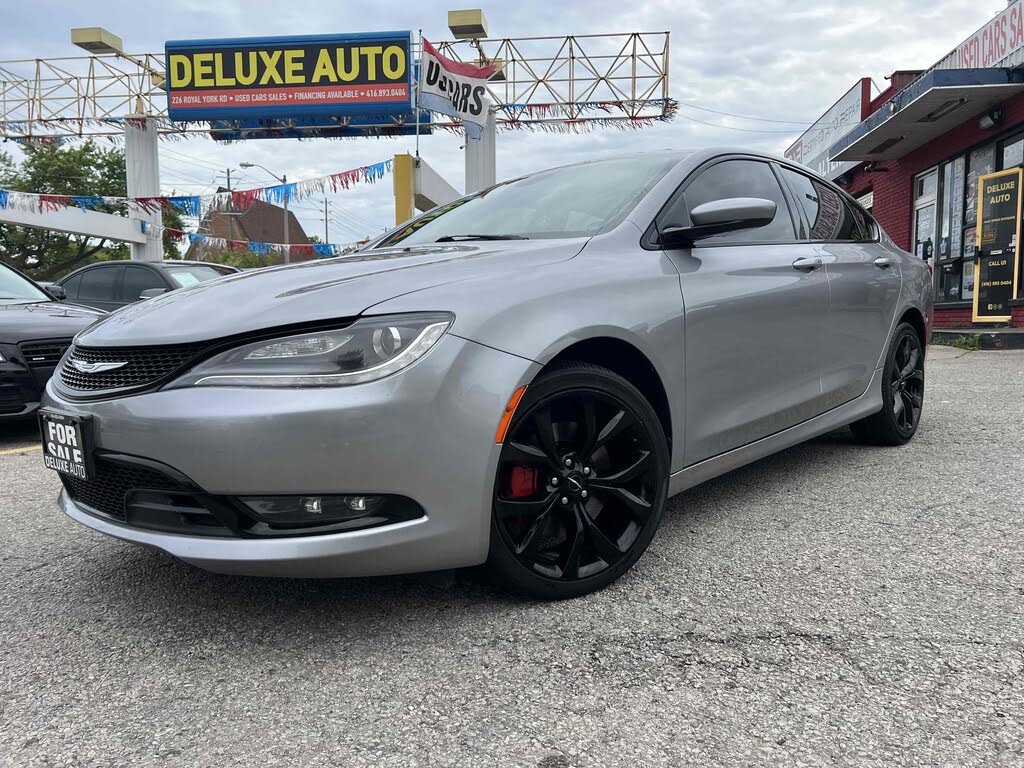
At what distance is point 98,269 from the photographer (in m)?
8.95

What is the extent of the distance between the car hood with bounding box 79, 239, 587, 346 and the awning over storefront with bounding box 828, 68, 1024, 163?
10095mm

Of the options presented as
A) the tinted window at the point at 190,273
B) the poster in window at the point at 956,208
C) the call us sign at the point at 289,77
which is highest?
the call us sign at the point at 289,77

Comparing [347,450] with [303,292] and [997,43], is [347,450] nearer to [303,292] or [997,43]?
[303,292]

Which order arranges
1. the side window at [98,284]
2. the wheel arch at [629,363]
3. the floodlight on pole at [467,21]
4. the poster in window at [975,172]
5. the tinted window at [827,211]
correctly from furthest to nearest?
the floodlight on pole at [467,21] < the poster in window at [975,172] < the side window at [98,284] < the tinted window at [827,211] < the wheel arch at [629,363]

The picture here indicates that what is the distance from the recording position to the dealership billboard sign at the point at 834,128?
15380mm

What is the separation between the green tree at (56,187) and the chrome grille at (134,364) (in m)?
39.3

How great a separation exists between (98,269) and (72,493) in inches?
303

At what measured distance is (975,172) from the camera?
11.8 metres

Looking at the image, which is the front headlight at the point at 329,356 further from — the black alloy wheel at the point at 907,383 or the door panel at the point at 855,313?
the black alloy wheel at the point at 907,383

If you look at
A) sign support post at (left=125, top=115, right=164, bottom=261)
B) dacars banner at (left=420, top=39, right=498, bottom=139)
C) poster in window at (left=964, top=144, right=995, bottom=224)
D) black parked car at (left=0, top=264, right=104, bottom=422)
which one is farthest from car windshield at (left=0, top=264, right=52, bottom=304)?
sign support post at (left=125, top=115, right=164, bottom=261)

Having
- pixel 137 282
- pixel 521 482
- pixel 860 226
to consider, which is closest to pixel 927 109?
pixel 860 226

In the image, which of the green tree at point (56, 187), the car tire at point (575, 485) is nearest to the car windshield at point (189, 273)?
the car tire at point (575, 485)

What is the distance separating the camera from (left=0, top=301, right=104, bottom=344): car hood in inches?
185

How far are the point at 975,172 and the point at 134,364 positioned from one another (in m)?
13.1
